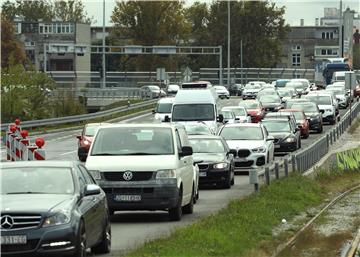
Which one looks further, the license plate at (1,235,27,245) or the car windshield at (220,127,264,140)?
the car windshield at (220,127,264,140)

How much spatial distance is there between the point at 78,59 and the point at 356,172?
372 ft

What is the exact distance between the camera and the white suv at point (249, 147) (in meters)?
33.3

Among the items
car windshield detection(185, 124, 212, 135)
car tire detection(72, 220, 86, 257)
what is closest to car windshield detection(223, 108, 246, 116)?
car windshield detection(185, 124, 212, 135)

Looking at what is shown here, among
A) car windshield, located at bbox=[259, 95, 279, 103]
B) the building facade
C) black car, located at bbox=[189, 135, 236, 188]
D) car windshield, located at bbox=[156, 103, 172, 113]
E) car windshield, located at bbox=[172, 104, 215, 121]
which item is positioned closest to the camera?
black car, located at bbox=[189, 135, 236, 188]

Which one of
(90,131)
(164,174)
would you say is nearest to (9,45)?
(90,131)

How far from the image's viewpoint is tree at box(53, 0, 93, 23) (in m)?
172

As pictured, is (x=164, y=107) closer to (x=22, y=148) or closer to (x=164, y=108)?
(x=164, y=108)

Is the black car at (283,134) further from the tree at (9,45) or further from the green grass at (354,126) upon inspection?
the tree at (9,45)

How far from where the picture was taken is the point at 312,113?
56219 mm

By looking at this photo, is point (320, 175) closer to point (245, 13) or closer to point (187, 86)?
point (187, 86)

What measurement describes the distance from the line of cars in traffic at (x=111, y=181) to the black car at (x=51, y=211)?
1 cm

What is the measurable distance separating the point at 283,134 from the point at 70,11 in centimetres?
13362

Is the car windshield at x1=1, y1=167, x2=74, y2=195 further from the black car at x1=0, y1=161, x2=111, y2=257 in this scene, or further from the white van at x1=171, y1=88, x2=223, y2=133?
the white van at x1=171, y1=88, x2=223, y2=133

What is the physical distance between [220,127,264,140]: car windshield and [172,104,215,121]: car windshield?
282 inches
